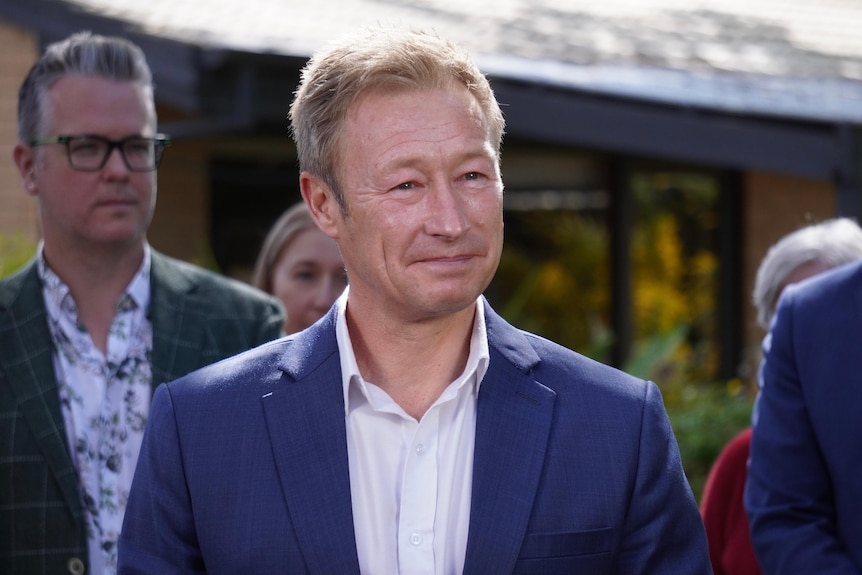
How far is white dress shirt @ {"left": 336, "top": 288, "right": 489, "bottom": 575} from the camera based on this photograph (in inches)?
86.0

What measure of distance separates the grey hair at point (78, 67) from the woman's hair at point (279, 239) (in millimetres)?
956

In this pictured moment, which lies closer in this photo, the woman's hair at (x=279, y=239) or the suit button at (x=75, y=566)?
the suit button at (x=75, y=566)

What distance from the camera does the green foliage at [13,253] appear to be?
15.5 feet

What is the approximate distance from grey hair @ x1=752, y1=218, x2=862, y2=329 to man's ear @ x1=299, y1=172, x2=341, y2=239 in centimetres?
190

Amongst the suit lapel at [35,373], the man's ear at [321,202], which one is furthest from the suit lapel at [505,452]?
the suit lapel at [35,373]

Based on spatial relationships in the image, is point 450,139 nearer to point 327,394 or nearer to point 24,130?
point 327,394

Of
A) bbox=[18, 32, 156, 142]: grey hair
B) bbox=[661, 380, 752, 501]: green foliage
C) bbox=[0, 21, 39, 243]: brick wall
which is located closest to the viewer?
bbox=[18, 32, 156, 142]: grey hair

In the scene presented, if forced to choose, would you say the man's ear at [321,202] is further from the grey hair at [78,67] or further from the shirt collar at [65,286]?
the grey hair at [78,67]

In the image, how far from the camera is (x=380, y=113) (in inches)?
87.1

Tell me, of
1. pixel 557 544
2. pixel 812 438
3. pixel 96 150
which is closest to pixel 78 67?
pixel 96 150

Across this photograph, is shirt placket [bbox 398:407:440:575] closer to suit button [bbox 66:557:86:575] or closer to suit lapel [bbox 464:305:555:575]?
suit lapel [bbox 464:305:555:575]

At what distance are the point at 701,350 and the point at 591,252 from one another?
192cm

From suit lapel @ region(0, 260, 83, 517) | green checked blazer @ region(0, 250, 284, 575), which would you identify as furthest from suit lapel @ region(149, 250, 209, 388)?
suit lapel @ region(0, 260, 83, 517)

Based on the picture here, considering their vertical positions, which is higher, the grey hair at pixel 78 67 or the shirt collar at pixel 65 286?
the grey hair at pixel 78 67
